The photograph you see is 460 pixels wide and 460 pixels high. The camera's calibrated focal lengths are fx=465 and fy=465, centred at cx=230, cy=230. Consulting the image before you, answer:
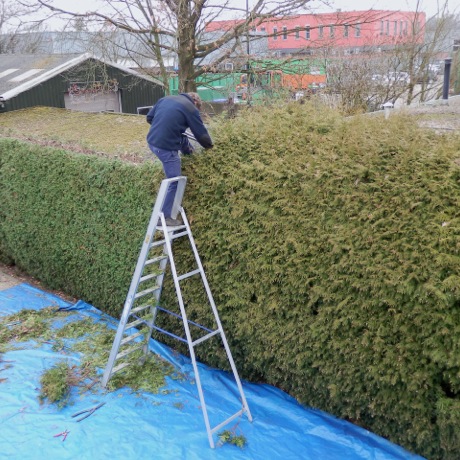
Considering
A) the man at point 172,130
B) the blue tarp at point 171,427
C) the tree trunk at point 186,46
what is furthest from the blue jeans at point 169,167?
the tree trunk at point 186,46

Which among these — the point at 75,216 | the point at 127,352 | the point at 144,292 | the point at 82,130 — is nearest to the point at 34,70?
the point at 82,130

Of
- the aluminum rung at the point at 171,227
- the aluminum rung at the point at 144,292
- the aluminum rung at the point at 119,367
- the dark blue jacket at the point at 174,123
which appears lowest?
the aluminum rung at the point at 119,367

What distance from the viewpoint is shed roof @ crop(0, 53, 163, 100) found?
15.3 m

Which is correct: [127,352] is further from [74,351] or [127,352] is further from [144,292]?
[74,351]

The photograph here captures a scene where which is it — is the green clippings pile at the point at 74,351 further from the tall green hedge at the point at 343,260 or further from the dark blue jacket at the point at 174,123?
the dark blue jacket at the point at 174,123

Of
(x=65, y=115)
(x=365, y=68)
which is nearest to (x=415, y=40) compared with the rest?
(x=365, y=68)

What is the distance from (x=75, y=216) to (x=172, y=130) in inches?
104

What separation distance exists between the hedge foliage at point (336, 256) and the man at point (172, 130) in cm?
29

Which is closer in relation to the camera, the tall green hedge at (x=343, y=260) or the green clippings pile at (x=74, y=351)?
the tall green hedge at (x=343, y=260)

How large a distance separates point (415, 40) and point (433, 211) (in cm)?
1501

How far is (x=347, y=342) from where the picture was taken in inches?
145

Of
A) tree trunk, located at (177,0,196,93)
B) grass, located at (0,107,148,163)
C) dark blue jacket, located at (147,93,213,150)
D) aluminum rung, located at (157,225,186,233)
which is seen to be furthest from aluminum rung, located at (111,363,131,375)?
tree trunk, located at (177,0,196,93)

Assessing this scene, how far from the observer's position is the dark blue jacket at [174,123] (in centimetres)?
431

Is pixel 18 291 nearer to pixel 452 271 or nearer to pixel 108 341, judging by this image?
pixel 108 341
